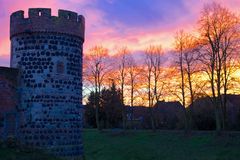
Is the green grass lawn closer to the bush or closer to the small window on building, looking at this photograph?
the small window on building

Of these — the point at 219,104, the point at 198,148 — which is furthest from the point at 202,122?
the point at 198,148

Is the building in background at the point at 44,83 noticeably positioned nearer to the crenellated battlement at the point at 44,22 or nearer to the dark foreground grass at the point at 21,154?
the crenellated battlement at the point at 44,22

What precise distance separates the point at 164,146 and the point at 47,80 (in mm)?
23863

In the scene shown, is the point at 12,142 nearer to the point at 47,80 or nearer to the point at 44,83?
the point at 44,83

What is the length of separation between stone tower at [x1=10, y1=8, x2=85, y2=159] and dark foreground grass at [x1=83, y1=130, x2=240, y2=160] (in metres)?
17.0

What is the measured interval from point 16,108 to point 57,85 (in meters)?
2.27

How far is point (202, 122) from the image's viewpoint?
2282 inches

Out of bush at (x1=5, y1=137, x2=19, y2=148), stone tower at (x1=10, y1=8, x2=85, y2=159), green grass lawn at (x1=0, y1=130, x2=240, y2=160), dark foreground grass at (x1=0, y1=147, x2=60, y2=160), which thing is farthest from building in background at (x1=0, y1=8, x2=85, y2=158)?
green grass lawn at (x1=0, y1=130, x2=240, y2=160)

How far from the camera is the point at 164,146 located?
42531mm

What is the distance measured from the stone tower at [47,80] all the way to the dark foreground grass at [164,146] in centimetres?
1705

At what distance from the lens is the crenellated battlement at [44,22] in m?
21.0

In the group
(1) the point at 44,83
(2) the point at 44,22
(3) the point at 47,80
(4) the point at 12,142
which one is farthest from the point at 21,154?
(2) the point at 44,22

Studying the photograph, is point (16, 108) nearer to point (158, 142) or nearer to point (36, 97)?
point (36, 97)

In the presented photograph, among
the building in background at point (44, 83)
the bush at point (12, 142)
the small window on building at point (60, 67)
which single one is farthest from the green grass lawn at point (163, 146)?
the bush at point (12, 142)
